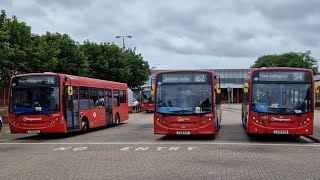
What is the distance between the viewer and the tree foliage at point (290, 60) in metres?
86.5

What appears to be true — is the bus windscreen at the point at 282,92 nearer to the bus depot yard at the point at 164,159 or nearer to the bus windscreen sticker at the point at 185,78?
the bus depot yard at the point at 164,159

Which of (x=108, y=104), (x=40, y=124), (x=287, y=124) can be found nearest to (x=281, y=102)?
(x=287, y=124)

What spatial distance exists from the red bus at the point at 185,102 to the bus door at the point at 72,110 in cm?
386

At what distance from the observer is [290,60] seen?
296ft

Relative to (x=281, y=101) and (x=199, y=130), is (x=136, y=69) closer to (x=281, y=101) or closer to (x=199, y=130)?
(x=199, y=130)

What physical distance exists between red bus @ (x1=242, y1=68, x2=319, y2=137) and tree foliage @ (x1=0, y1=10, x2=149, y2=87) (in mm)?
13839

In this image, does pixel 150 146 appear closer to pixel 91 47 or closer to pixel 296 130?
pixel 296 130

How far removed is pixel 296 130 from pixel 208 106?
334 cm

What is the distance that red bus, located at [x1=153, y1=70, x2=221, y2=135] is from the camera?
17953 mm

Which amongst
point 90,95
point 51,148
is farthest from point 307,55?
point 51,148

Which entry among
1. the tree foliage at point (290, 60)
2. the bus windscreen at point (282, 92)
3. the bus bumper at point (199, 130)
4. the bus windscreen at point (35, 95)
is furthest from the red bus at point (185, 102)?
the tree foliage at point (290, 60)

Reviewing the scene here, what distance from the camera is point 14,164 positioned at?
39.4 ft

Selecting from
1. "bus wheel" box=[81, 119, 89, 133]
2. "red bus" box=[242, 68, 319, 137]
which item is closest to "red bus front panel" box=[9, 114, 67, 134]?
"bus wheel" box=[81, 119, 89, 133]

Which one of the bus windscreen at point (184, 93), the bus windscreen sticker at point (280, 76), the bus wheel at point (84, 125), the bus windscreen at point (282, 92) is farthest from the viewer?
the bus wheel at point (84, 125)
